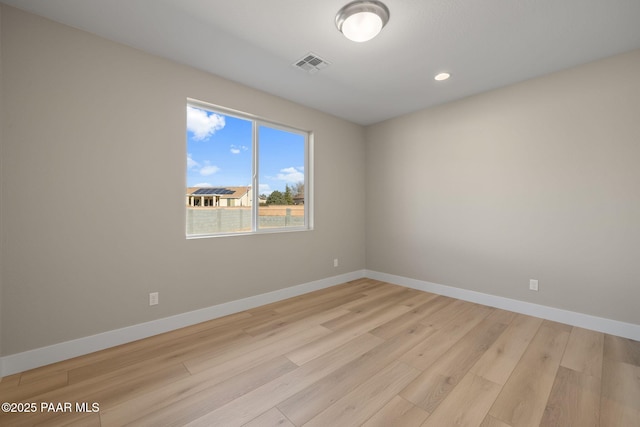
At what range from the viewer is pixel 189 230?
9.03 ft

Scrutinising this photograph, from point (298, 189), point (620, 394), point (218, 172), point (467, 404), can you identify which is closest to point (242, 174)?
point (218, 172)

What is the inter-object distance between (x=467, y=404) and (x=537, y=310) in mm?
1981

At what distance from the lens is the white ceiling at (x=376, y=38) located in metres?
1.87

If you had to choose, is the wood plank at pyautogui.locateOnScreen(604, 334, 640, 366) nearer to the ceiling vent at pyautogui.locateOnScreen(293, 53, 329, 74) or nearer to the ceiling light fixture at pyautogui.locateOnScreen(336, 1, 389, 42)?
the ceiling light fixture at pyautogui.locateOnScreen(336, 1, 389, 42)

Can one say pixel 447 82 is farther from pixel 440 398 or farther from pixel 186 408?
pixel 186 408

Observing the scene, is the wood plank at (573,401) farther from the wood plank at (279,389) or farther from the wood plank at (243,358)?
the wood plank at (243,358)

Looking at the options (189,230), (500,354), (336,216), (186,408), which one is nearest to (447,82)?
(336,216)

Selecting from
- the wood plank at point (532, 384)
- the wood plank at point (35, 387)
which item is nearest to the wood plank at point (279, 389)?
the wood plank at point (532, 384)

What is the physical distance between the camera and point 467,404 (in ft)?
5.10

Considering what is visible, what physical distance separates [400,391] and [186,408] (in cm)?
131

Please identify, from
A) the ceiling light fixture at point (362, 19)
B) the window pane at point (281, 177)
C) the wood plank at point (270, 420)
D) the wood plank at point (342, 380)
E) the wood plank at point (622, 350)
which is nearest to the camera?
the wood plank at point (270, 420)

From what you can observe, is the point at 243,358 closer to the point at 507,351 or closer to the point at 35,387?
the point at 35,387

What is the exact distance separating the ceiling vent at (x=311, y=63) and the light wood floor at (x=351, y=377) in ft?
8.67

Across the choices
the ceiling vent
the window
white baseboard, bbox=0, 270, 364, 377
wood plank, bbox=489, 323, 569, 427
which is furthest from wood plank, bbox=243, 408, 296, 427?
the ceiling vent
